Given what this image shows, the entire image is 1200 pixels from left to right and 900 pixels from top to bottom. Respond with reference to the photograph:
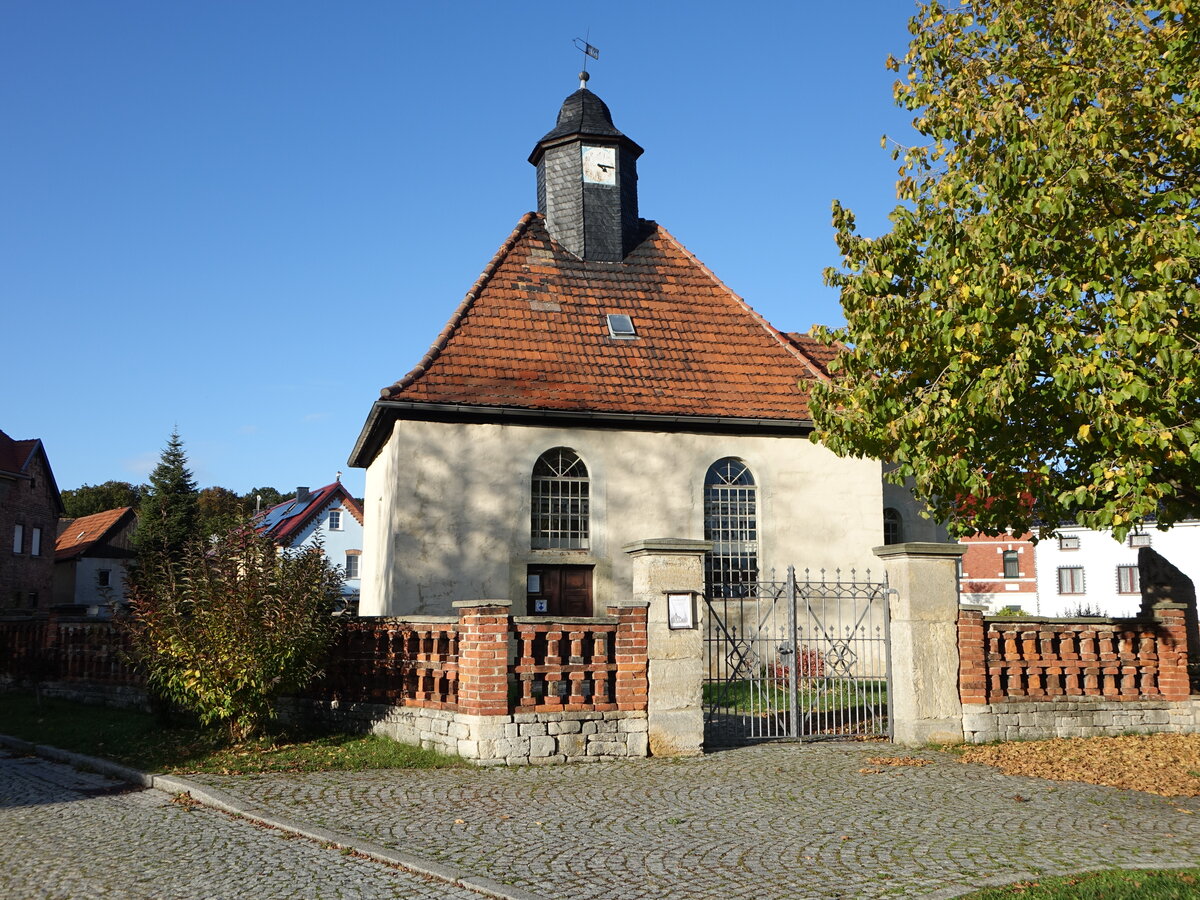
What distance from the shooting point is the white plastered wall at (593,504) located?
17141mm

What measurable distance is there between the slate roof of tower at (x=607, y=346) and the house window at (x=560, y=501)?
1.13 meters

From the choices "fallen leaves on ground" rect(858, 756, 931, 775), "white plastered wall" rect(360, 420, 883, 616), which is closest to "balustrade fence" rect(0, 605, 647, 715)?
"fallen leaves on ground" rect(858, 756, 931, 775)

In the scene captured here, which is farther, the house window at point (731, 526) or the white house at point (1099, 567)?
the white house at point (1099, 567)

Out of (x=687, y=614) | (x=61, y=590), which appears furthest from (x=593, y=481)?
(x=61, y=590)

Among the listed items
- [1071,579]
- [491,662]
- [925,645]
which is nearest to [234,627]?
[491,662]

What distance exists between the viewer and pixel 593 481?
18188mm

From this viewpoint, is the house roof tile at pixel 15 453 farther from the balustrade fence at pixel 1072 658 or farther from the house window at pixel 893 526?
the balustrade fence at pixel 1072 658

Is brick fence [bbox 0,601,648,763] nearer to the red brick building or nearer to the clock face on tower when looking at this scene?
the clock face on tower

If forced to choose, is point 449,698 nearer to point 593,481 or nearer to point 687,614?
point 687,614

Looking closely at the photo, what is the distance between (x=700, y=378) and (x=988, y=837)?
12.9 metres

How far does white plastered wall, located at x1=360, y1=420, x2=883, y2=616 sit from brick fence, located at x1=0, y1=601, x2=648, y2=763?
5.29 metres

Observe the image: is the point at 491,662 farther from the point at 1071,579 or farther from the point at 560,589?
the point at 1071,579

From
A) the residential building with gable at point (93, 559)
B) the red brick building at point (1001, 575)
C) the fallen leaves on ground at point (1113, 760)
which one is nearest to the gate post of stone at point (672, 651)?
the fallen leaves on ground at point (1113, 760)

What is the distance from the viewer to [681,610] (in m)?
10.6
